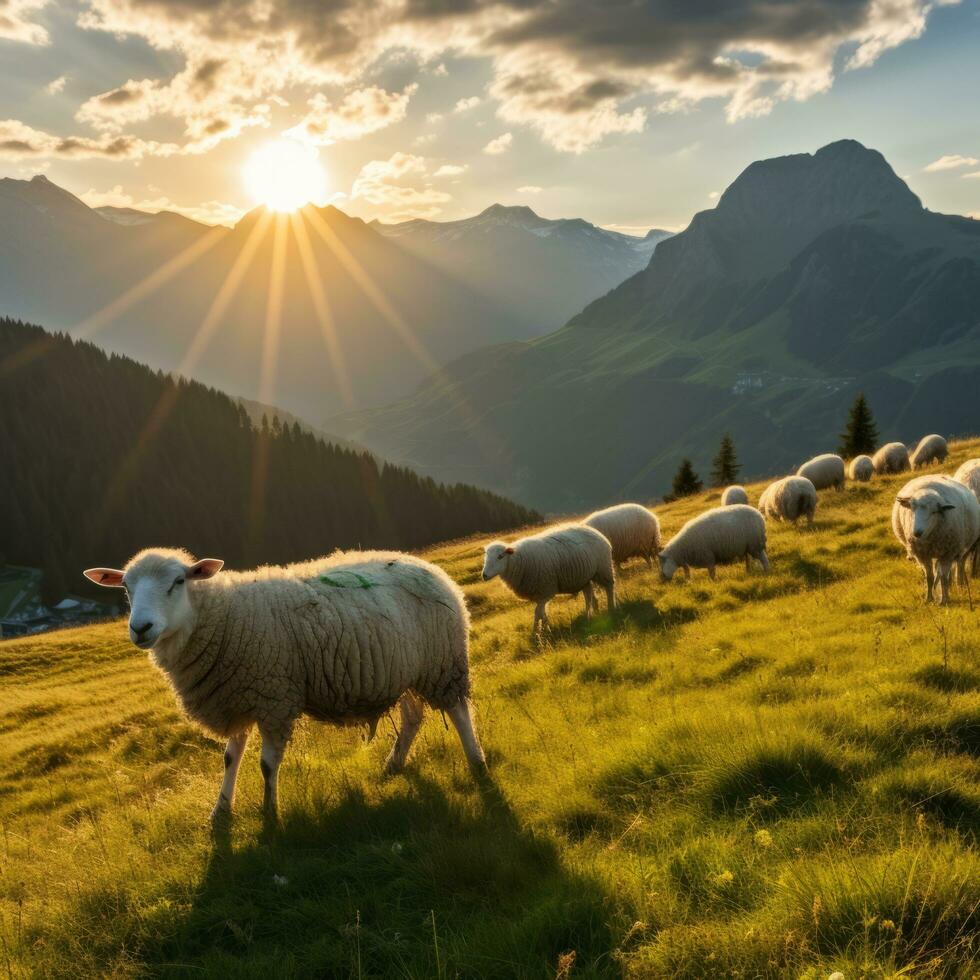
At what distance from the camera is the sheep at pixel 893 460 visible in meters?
35.8

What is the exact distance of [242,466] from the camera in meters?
141

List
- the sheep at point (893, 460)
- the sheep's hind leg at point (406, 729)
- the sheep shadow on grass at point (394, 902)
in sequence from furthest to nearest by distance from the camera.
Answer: the sheep at point (893, 460)
the sheep's hind leg at point (406, 729)
the sheep shadow on grass at point (394, 902)

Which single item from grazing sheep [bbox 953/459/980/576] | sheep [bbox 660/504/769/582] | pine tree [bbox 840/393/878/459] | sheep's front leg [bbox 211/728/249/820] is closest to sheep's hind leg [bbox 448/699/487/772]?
sheep's front leg [bbox 211/728/249/820]

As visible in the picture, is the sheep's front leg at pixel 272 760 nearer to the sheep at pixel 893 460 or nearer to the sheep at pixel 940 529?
the sheep at pixel 940 529

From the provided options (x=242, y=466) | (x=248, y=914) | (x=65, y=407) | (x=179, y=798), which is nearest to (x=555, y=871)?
(x=248, y=914)

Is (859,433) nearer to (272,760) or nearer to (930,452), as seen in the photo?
(930,452)

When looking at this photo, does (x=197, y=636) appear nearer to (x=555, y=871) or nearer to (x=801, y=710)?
(x=555, y=871)

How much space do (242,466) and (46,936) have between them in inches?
5671

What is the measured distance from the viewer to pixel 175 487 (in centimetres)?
13238

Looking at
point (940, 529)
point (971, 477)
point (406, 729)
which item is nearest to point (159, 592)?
point (406, 729)

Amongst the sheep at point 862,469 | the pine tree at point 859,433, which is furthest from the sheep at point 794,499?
the pine tree at point 859,433

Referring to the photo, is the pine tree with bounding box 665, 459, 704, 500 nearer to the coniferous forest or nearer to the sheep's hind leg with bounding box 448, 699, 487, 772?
the sheep's hind leg with bounding box 448, 699, 487, 772

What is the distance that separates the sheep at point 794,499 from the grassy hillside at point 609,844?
46.5ft

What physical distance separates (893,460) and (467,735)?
35362 millimetres
